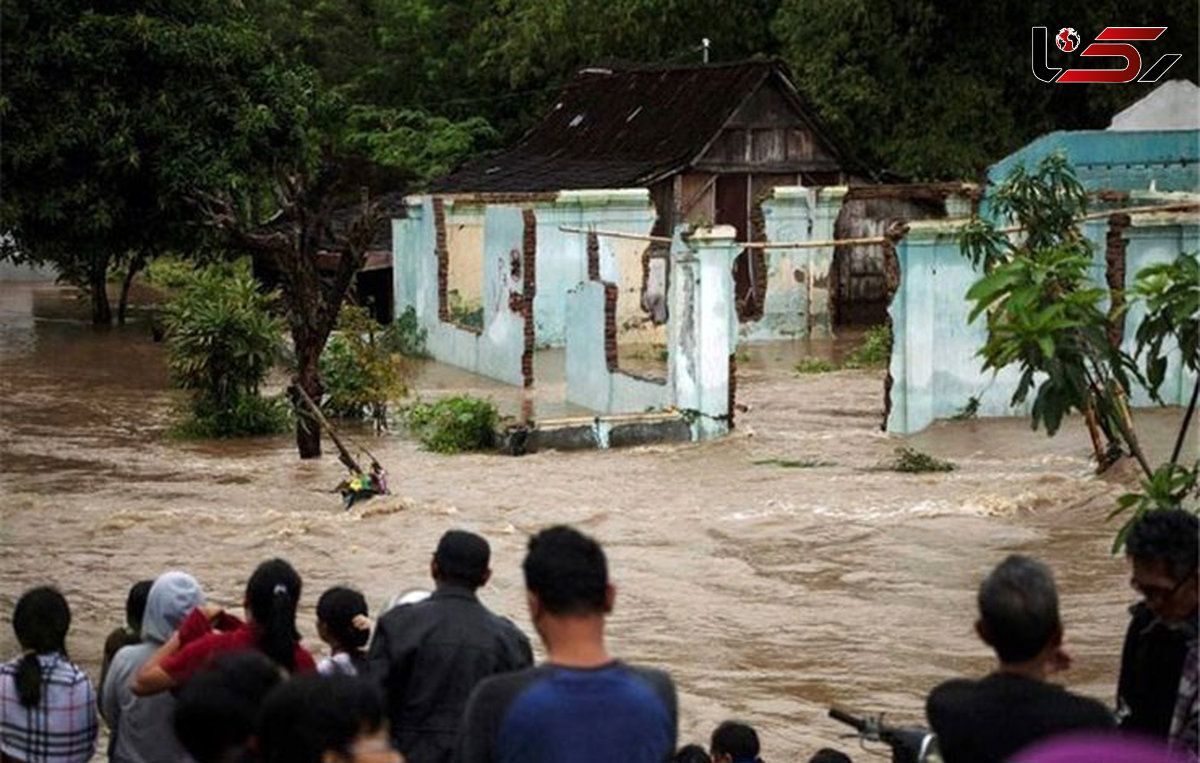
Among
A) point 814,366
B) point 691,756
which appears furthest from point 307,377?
point 691,756

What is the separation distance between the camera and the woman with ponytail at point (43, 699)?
20.9 ft

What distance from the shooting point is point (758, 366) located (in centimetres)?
2859

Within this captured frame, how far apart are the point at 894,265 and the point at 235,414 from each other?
22.9 feet

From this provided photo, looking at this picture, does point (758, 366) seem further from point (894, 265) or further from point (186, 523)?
point (186, 523)

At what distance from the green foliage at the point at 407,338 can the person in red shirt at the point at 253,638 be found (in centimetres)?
2542

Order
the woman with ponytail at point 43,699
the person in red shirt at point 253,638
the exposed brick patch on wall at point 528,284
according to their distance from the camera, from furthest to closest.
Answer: the exposed brick patch on wall at point 528,284 < the woman with ponytail at point 43,699 < the person in red shirt at point 253,638

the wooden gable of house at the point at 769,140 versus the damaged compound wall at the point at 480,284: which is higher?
the wooden gable of house at the point at 769,140

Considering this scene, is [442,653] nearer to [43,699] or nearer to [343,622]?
[343,622]

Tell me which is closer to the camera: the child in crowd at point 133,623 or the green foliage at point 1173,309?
the child in crowd at point 133,623

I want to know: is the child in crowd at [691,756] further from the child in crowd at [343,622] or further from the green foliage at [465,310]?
the green foliage at [465,310]

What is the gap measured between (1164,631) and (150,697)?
2744 mm

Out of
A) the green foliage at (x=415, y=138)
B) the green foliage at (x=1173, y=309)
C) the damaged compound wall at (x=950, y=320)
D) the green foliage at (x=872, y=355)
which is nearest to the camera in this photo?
the green foliage at (x=1173, y=309)

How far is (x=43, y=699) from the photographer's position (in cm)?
636

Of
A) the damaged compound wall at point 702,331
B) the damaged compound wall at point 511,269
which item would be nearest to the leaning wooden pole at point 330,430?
the damaged compound wall at point 702,331
